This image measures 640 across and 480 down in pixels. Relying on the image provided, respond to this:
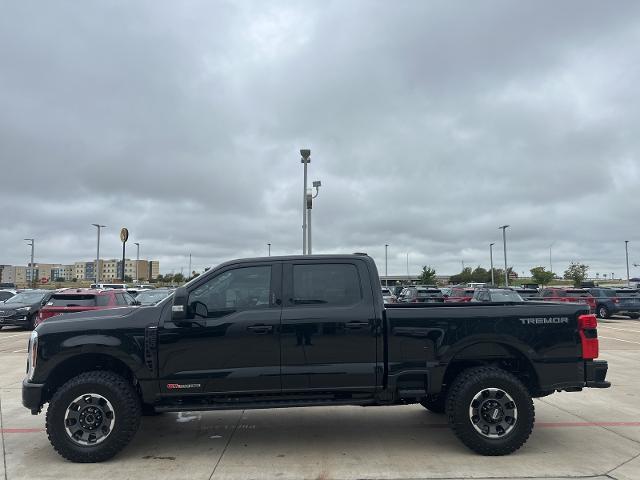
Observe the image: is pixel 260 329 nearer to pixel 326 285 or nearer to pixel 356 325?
pixel 326 285

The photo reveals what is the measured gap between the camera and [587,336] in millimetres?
5613

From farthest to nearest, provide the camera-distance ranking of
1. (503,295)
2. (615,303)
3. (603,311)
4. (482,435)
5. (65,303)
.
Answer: (603,311) → (615,303) → (503,295) → (65,303) → (482,435)

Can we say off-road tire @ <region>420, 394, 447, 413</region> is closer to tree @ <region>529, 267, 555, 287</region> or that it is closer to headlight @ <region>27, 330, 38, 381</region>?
headlight @ <region>27, 330, 38, 381</region>

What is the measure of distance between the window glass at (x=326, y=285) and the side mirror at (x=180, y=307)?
108 cm

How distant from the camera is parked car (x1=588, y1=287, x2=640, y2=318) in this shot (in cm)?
2577

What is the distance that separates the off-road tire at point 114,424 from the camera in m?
5.27

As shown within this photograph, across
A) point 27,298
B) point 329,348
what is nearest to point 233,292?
point 329,348

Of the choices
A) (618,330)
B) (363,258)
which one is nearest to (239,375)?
(363,258)

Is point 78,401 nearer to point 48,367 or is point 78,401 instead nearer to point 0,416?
point 48,367

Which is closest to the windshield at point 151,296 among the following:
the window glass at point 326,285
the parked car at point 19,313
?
the parked car at point 19,313

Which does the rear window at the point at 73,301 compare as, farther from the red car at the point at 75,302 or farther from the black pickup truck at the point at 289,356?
the black pickup truck at the point at 289,356

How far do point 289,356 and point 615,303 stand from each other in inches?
992

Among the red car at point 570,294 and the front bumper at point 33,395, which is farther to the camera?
the red car at point 570,294

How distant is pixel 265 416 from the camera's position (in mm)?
7215
